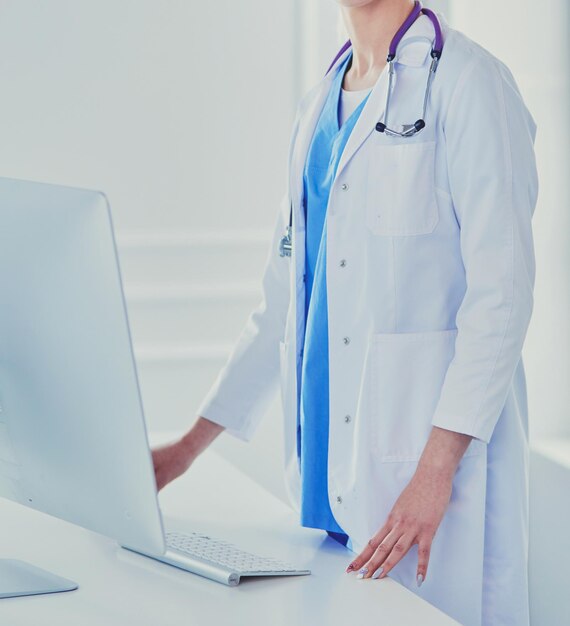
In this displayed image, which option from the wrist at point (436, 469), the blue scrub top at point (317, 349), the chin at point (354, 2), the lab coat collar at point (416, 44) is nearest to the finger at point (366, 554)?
the wrist at point (436, 469)

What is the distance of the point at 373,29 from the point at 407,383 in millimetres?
611

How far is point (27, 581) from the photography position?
1.28 m

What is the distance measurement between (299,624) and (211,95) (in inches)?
82.3

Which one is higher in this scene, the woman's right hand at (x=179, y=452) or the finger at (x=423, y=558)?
the finger at (x=423, y=558)

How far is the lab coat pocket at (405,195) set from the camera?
152 centimetres

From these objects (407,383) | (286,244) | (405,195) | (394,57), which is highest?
(394,57)

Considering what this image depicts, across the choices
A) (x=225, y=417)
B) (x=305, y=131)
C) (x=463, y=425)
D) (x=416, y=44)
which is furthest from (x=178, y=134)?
(x=463, y=425)

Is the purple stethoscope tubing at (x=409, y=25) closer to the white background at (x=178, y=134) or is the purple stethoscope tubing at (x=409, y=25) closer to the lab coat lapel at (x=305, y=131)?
the lab coat lapel at (x=305, y=131)

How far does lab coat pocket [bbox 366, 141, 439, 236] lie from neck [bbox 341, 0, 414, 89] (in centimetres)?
23

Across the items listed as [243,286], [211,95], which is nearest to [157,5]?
[211,95]

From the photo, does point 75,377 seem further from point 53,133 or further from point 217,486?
point 53,133

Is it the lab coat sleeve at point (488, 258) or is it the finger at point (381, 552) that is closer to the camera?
the finger at point (381, 552)

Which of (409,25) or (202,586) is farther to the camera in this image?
(409,25)

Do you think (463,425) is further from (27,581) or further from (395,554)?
(27,581)
